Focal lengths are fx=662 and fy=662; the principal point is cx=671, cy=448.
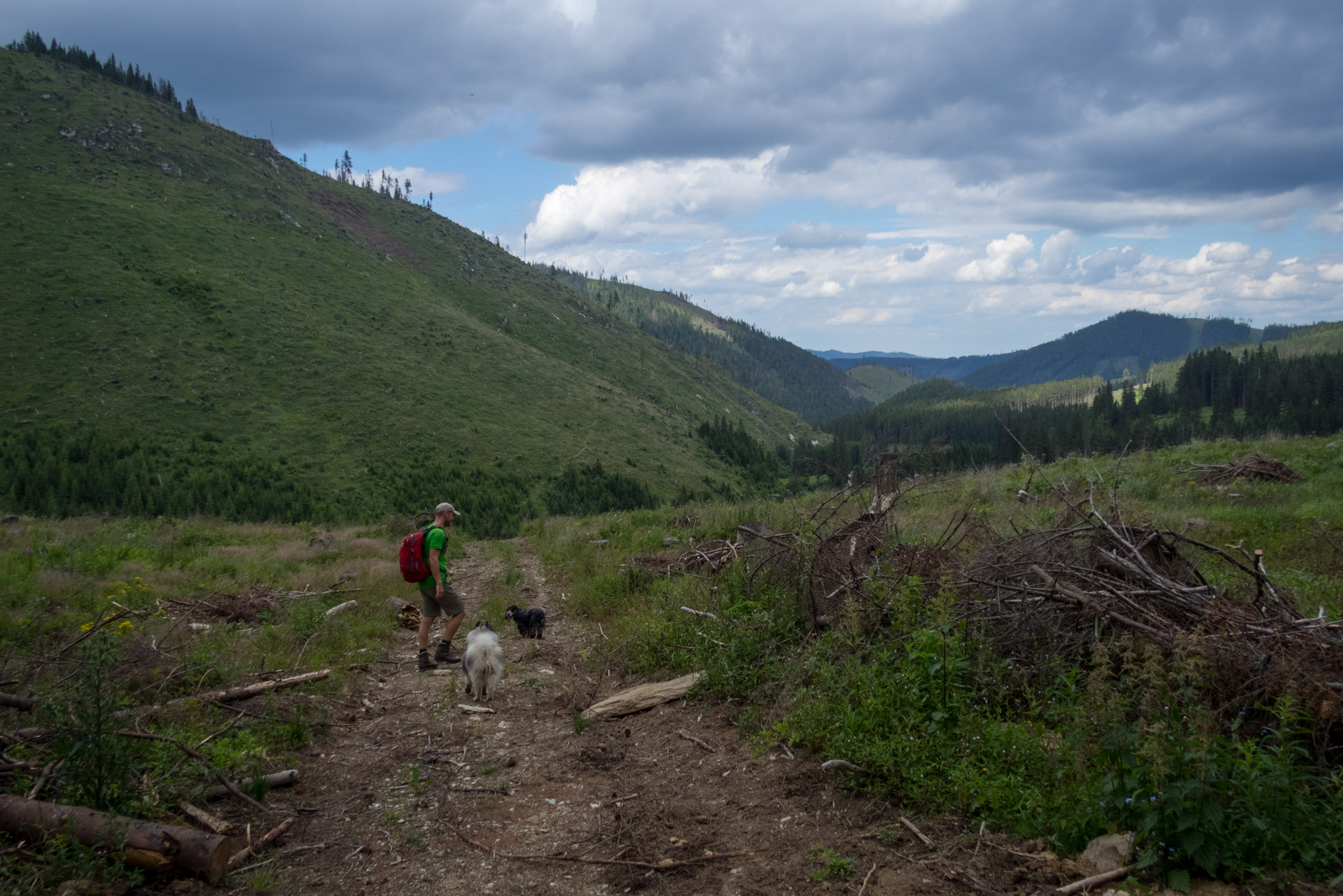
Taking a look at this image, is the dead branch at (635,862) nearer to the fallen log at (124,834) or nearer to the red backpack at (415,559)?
the fallen log at (124,834)

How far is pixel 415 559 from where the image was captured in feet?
28.0

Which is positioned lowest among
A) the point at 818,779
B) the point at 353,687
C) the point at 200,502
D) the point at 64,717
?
the point at 200,502

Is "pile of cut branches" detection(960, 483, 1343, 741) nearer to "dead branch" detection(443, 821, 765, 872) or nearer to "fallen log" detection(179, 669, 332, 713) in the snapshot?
"dead branch" detection(443, 821, 765, 872)

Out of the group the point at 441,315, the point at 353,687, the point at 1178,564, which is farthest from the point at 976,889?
the point at 441,315

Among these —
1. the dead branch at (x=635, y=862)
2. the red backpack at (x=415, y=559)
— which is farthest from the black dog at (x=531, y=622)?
the dead branch at (x=635, y=862)

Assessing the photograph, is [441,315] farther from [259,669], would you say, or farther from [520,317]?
[259,669]

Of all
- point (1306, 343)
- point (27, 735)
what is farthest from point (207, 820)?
point (1306, 343)

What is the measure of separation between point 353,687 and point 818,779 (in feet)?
18.1

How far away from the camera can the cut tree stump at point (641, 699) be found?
6961 millimetres

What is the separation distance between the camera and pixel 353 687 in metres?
7.65

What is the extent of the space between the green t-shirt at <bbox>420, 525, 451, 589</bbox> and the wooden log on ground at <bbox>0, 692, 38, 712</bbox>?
410 centimetres

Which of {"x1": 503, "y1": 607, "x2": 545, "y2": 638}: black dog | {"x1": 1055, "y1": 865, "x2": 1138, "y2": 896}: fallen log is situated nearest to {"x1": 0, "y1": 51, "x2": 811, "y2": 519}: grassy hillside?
{"x1": 503, "y1": 607, "x2": 545, "y2": 638}: black dog

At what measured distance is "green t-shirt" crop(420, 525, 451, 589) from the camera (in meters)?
8.51

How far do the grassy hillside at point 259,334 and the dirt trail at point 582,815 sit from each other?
47.3m
